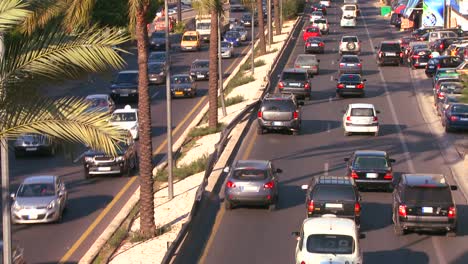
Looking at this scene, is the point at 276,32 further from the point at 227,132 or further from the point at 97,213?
the point at 97,213

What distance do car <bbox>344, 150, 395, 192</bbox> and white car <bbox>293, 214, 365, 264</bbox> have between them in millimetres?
11439

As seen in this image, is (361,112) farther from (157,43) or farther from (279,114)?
(157,43)

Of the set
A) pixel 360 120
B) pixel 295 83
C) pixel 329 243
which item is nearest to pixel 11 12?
pixel 329 243

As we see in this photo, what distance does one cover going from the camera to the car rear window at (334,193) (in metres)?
26.9

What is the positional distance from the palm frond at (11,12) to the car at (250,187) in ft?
60.5

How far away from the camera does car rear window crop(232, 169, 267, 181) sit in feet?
98.1

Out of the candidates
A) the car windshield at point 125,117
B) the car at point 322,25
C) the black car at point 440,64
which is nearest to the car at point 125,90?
the car windshield at point 125,117

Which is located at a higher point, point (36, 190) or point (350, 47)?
point (36, 190)

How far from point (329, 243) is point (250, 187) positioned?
9191 millimetres

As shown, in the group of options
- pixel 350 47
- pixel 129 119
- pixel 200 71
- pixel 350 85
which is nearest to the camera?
pixel 129 119

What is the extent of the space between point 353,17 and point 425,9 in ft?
27.7

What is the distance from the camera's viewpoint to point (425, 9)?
98938 millimetres

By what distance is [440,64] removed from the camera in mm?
64562

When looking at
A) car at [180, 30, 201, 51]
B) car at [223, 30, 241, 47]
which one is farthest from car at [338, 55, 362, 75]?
car at [180, 30, 201, 51]
